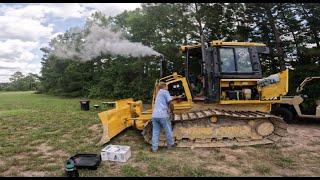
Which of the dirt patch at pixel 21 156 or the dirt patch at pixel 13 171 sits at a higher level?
the dirt patch at pixel 21 156

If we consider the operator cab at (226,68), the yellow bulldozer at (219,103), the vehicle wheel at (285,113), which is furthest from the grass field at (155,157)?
the operator cab at (226,68)

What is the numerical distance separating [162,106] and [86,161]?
7.69 ft

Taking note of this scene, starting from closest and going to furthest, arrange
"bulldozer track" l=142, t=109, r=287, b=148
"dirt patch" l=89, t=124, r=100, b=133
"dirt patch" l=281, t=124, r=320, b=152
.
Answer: "dirt patch" l=281, t=124, r=320, b=152, "bulldozer track" l=142, t=109, r=287, b=148, "dirt patch" l=89, t=124, r=100, b=133

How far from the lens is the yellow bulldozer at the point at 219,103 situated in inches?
358

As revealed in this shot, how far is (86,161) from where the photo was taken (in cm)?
725

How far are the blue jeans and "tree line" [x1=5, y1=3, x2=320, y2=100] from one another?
237 inches

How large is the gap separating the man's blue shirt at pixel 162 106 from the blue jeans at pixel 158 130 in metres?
0.11

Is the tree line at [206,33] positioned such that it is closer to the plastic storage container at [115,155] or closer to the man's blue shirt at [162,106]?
the man's blue shirt at [162,106]

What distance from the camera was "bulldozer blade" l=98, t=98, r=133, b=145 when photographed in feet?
29.9

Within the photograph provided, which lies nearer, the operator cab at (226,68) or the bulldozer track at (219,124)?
the bulldozer track at (219,124)

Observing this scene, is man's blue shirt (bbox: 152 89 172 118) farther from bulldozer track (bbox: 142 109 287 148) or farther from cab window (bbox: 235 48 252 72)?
cab window (bbox: 235 48 252 72)

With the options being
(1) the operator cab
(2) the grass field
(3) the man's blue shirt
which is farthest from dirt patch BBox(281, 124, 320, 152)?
(3) the man's blue shirt

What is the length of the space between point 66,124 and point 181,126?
18.1 feet

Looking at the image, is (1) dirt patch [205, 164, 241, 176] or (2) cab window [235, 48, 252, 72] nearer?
(1) dirt patch [205, 164, 241, 176]
